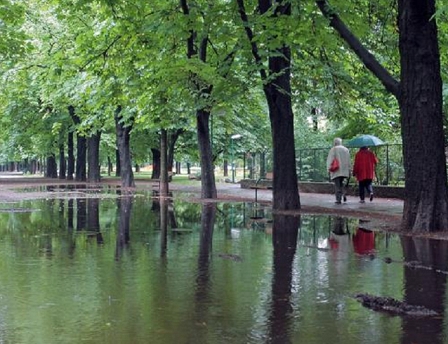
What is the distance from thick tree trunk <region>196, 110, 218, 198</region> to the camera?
22.4 m

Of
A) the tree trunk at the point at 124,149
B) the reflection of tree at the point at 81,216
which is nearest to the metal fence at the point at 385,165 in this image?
the tree trunk at the point at 124,149

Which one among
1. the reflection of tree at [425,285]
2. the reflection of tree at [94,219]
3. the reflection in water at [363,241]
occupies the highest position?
the reflection of tree at [94,219]

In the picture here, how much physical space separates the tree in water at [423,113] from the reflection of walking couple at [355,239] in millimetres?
1041

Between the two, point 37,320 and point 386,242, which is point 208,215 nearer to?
point 386,242

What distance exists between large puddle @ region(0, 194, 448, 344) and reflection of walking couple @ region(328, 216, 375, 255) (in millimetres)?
20

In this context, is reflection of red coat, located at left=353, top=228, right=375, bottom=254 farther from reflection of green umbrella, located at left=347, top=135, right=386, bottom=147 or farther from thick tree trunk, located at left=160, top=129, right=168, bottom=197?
thick tree trunk, located at left=160, top=129, right=168, bottom=197

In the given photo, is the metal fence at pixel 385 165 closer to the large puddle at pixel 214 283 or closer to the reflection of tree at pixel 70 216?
the large puddle at pixel 214 283

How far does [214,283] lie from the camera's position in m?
7.21

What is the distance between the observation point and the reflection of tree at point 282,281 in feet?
17.2

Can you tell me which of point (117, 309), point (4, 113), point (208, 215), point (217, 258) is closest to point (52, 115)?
point (4, 113)

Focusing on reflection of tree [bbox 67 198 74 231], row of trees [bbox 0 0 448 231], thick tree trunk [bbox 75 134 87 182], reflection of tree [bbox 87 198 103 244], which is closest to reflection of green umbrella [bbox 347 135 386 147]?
row of trees [bbox 0 0 448 231]

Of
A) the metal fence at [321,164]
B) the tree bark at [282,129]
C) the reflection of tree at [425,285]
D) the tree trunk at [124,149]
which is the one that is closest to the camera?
the reflection of tree at [425,285]

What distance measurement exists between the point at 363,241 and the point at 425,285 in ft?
13.3

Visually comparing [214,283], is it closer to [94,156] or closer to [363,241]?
[363,241]
